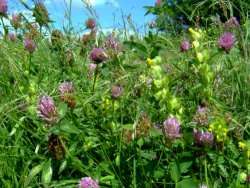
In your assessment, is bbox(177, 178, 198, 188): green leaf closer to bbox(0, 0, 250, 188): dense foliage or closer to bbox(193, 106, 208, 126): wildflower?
bbox(0, 0, 250, 188): dense foliage

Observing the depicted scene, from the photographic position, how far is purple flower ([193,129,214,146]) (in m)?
1.65

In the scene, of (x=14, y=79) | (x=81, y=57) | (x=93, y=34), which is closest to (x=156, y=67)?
(x=14, y=79)

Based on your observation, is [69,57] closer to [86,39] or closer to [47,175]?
[86,39]

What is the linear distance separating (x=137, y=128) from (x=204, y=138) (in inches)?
9.3

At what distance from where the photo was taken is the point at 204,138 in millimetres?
1654

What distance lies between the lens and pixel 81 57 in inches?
117

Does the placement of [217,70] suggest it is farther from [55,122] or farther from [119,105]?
[55,122]

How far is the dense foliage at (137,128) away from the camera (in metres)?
1.72

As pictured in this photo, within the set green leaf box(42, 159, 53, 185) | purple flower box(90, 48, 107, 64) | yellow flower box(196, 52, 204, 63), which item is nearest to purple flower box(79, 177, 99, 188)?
green leaf box(42, 159, 53, 185)

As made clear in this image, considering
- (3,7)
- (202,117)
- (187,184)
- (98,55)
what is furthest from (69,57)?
(187,184)

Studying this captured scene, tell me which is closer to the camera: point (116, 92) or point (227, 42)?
point (116, 92)

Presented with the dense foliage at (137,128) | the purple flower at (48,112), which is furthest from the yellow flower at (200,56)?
the purple flower at (48,112)

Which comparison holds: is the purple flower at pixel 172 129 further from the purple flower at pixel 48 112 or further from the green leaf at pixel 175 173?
the purple flower at pixel 48 112

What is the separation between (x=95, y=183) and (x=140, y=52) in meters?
0.94
